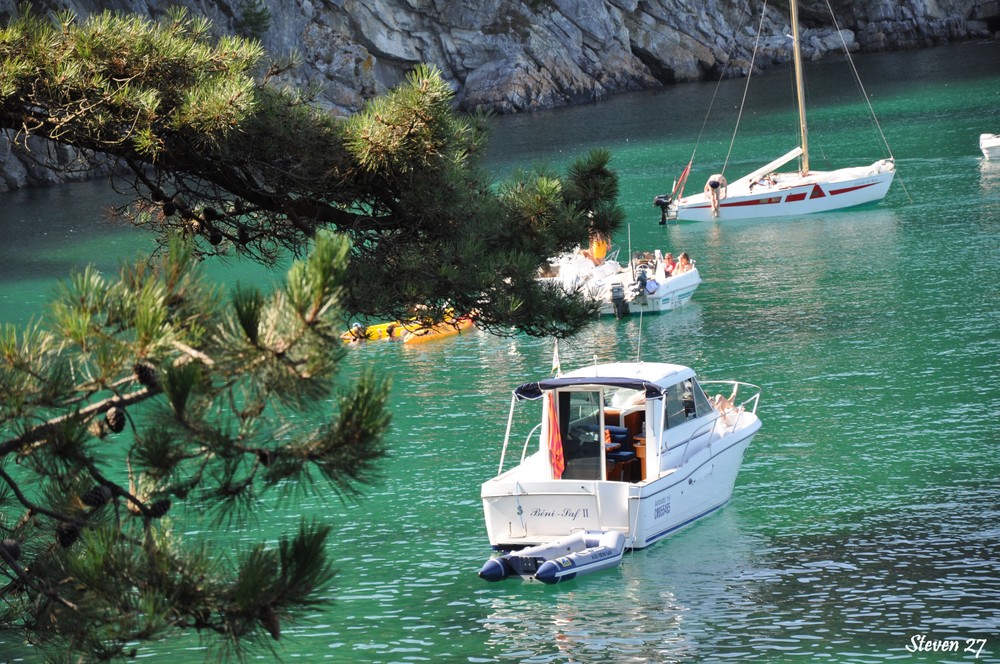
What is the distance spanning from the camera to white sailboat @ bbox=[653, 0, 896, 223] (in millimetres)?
46062

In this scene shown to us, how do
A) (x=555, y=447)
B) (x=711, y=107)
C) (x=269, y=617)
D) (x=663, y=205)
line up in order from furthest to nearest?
(x=711, y=107) → (x=663, y=205) → (x=555, y=447) → (x=269, y=617)

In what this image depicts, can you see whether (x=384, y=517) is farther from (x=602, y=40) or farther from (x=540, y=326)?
(x=602, y=40)

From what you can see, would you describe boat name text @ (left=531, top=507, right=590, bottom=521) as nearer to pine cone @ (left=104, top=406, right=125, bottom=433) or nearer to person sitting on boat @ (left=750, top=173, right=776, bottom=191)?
pine cone @ (left=104, top=406, right=125, bottom=433)

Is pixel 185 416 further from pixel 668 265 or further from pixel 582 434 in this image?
pixel 668 265

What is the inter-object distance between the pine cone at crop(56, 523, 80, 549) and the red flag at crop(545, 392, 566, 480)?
37.5 ft

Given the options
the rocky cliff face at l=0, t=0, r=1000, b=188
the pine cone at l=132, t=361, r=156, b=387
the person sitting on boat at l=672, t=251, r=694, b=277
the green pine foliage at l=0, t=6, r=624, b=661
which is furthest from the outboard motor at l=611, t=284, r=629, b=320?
the rocky cliff face at l=0, t=0, r=1000, b=188

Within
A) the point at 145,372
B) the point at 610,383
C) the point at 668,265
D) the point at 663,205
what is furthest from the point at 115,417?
the point at 663,205

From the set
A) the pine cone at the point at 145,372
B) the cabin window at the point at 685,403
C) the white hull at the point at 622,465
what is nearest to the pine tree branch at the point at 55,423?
the pine cone at the point at 145,372

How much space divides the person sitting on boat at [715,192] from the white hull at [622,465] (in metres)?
27.8

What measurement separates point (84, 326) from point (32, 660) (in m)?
10.7

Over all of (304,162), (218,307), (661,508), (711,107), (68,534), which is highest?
(711,107)

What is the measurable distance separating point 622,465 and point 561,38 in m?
91.6

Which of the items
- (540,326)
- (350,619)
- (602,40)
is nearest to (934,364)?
(350,619)

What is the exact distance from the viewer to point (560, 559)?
1647 centimetres
